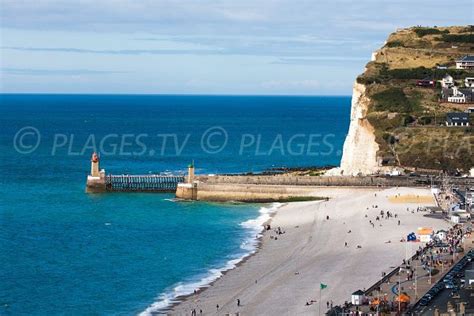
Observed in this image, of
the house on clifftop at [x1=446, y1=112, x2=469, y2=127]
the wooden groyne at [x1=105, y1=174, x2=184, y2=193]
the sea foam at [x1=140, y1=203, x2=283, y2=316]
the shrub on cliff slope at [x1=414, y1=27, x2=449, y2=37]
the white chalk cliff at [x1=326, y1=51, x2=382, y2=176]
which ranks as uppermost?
the shrub on cliff slope at [x1=414, y1=27, x2=449, y2=37]

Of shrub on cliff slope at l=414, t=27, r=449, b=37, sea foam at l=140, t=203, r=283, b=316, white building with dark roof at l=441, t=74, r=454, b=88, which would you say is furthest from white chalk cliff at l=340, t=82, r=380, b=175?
shrub on cliff slope at l=414, t=27, r=449, b=37

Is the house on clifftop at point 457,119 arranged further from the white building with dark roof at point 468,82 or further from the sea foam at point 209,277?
the sea foam at point 209,277

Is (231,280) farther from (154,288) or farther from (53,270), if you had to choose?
(53,270)

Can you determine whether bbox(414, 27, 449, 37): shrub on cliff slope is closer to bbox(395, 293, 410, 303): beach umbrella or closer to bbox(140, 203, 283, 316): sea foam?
bbox(140, 203, 283, 316): sea foam

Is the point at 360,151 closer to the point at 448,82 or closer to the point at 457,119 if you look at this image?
the point at 457,119

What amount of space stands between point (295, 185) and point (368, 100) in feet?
87.8

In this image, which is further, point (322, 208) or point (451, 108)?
point (451, 108)

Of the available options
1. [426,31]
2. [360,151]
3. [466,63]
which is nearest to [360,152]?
[360,151]

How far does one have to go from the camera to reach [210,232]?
78.6 meters

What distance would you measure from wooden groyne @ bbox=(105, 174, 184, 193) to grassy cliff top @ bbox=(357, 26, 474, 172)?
20885mm

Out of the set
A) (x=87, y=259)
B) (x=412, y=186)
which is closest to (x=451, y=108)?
(x=412, y=186)

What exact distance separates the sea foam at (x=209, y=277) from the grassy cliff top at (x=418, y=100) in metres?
26.0

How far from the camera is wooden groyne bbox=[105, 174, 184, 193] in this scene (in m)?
105

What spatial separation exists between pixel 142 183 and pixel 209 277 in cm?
4497
